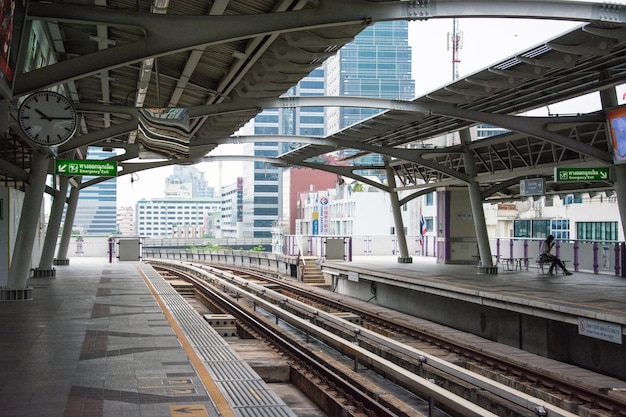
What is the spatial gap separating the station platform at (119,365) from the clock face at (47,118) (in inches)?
134

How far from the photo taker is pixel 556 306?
49.3ft

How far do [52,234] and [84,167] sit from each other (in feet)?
24.2

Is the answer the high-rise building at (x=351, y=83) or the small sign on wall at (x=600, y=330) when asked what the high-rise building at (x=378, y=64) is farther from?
the small sign on wall at (x=600, y=330)

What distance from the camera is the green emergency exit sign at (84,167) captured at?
71.3 feet

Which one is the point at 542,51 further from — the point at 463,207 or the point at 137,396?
the point at 463,207

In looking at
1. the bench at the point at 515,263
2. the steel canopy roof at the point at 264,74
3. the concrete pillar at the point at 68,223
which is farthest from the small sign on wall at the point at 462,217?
the concrete pillar at the point at 68,223

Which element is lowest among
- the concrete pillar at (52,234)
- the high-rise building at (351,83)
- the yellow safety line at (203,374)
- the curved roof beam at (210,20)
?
the yellow safety line at (203,374)

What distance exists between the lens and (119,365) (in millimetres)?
10164

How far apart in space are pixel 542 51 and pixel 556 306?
4991 millimetres

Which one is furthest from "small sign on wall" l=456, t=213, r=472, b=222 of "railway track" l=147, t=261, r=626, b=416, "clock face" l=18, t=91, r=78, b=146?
"clock face" l=18, t=91, r=78, b=146

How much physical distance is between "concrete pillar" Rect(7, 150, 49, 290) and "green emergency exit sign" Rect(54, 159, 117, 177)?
3185 millimetres

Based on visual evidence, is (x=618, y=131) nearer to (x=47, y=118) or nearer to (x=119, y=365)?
(x=47, y=118)

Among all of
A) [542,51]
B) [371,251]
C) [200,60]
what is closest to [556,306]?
[542,51]

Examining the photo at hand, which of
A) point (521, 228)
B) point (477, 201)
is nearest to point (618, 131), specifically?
point (477, 201)
